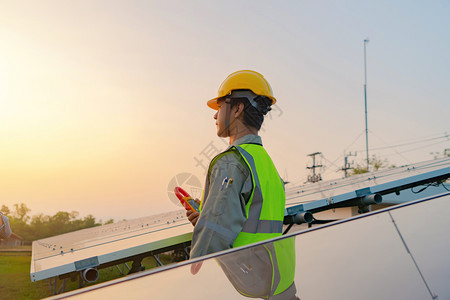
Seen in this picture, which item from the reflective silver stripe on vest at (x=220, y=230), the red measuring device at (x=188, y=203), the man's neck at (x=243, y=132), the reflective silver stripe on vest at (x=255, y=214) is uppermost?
the man's neck at (x=243, y=132)

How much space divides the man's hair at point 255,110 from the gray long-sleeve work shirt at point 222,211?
0.46 m

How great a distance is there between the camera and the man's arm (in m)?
1.65

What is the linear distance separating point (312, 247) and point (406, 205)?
0.39 metres

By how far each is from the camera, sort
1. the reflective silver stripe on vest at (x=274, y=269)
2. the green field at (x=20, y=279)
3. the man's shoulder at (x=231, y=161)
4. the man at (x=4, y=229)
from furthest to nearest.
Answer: the green field at (x=20, y=279)
the man at (x=4, y=229)
the man's shoulder at (x=231, y=161)
the reflective silver stripe on vest at (x=274, y=269)

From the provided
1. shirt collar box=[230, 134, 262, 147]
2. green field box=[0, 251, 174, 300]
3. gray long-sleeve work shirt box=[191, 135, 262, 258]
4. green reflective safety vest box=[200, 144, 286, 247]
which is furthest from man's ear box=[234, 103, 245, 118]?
green field box=[0, 251, 174, 300]

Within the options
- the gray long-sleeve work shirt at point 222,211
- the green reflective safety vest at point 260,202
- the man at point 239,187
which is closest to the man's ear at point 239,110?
the man at point 239,187

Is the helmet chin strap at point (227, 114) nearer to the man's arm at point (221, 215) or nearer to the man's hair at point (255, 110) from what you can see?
the man's hair at point (255, 110)

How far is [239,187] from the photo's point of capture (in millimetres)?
1734

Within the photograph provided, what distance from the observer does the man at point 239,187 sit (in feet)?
5.46

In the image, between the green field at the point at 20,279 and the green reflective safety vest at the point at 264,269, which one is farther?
the green field at the point at 20,279

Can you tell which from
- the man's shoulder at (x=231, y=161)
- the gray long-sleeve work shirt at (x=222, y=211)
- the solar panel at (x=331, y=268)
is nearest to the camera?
the solar panel at (x=331, y=268)

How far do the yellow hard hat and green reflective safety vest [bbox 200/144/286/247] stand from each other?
0.44 m

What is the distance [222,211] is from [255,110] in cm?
74

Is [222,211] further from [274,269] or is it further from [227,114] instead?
[227,114]
